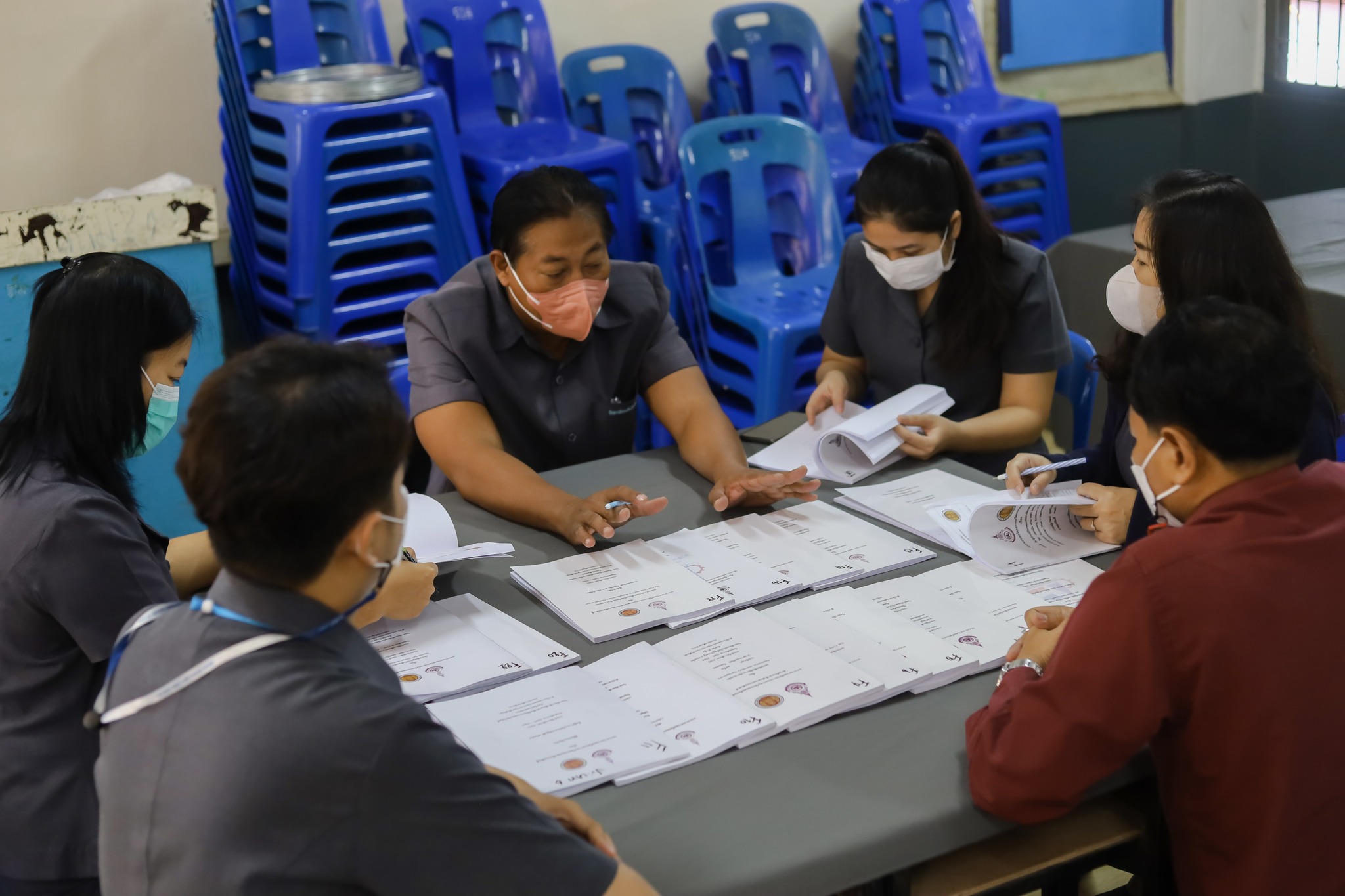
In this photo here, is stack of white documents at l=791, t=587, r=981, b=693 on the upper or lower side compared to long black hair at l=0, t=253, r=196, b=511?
lower

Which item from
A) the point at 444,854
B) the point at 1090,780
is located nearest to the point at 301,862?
the point at 444,854

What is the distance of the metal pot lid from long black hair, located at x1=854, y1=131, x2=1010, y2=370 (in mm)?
1593

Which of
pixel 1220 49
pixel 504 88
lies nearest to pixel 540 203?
pixel 504 88

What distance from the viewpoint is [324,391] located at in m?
0.91

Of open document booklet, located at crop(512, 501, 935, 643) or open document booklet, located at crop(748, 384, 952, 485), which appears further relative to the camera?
open document booklet, located at crop(748, 384, 952, 485)

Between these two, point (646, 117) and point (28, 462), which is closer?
point (28, 462)

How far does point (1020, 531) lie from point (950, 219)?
2.59 feet

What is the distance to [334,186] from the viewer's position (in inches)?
132

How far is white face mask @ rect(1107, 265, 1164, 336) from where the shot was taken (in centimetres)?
179

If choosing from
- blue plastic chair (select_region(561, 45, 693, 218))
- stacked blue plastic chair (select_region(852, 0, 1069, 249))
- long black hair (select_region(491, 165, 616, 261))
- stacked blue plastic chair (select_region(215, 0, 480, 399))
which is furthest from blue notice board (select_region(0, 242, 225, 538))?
stacked blue plastic chair (select_region(852, 0, 1069, 249))

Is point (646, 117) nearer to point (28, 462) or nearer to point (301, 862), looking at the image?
point (28, 462)

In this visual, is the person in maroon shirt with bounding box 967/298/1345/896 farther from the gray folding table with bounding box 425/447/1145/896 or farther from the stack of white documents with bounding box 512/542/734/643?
the stack of white documents with bounding box 512/542/734/643

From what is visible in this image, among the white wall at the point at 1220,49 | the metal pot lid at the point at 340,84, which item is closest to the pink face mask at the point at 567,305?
the metal pot lid at the point at 340,84

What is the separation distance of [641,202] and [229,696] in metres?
3.31
